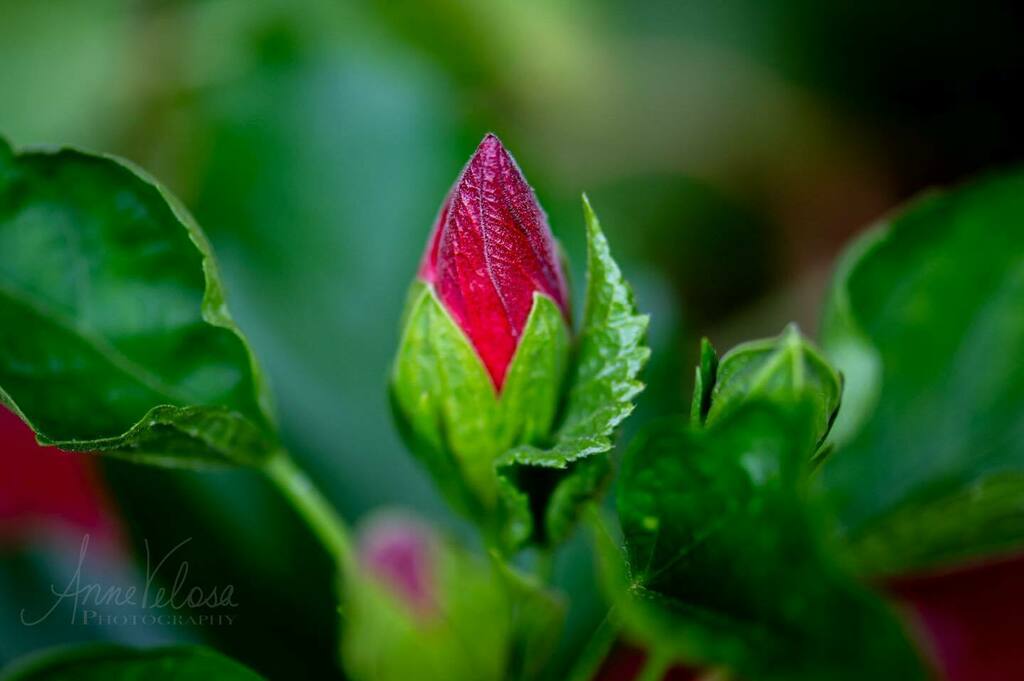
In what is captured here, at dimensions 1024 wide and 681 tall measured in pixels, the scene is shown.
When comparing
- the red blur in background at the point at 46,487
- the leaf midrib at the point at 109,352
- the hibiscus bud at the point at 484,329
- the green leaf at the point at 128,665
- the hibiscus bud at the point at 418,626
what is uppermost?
the hibiscus bud at the point at 484,329

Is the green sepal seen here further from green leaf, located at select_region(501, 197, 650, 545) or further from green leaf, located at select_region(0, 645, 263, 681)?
green leaf, located at select_region(0, 645, 263, 681)

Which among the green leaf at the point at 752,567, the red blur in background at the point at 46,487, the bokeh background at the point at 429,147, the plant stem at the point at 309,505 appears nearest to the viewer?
the green leaf at the point at 752,567

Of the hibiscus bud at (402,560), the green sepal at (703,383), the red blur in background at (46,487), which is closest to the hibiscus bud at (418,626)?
the hibiscus bud at (402,560)

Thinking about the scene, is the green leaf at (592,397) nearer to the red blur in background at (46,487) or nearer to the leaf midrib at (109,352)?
the leaf midrib at (109,352)

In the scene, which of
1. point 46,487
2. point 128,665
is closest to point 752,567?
point 128,665

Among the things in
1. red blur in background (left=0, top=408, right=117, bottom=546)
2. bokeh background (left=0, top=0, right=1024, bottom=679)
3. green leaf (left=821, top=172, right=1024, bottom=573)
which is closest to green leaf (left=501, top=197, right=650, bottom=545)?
green leaf (left=821, top=172, right=1024, bottom=573)

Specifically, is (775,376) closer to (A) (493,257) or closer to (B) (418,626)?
(A) (493,257)

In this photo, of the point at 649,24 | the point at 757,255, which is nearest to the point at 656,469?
the point at 757,255
